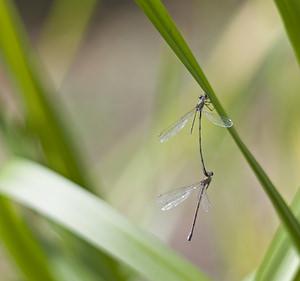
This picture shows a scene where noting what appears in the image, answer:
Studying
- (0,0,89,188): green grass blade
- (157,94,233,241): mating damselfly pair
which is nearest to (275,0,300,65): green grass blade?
(157,94,233,241): mating damselfly pair

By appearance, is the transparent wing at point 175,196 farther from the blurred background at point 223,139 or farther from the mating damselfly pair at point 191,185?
the blurred background at point 223,139

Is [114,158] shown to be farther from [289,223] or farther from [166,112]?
[289,223]

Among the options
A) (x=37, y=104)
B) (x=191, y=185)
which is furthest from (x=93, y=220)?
(x=37, y=104)

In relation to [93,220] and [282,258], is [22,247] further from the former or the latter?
[282,258]

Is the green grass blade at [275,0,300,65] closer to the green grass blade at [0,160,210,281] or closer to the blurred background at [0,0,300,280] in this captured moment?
the green grass blade at [0,160,210,281]

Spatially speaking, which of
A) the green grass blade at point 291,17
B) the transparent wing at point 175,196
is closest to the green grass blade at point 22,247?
the transparent wing at point 175,196

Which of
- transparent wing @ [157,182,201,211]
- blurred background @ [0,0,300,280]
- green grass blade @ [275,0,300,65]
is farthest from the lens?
blurred background @ [0,0,300,280]
